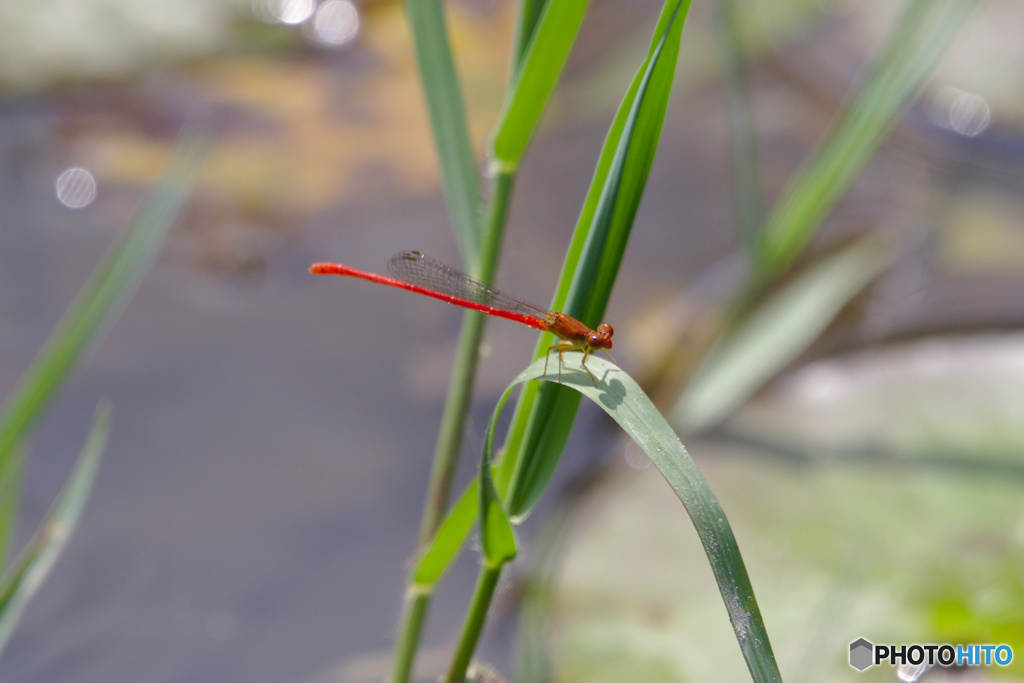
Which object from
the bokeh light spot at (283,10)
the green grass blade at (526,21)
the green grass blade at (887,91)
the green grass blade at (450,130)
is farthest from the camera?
the bokeh light spot at (283,10)

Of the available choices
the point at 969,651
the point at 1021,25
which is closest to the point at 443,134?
the point at 969,651

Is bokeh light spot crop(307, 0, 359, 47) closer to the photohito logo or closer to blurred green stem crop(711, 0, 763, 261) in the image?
blurred green stem crop(711, 0, 763, 261)

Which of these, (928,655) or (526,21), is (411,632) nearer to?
(526,21)

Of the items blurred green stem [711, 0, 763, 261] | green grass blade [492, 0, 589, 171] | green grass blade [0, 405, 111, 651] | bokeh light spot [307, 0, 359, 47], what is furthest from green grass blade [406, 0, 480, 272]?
bokeh light spot [307, 0, 359, 47]

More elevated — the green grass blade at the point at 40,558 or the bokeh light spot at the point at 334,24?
the bokeh light spot at the point at 334,24

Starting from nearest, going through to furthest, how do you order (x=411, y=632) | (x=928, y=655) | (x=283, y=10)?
1. (x=411, y=632)
2. (x=928, y=655)
3. (x=283, y=10)

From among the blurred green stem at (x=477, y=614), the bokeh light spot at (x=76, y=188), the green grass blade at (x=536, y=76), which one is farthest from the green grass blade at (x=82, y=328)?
the bokeh light spot at (x=76, y=188)

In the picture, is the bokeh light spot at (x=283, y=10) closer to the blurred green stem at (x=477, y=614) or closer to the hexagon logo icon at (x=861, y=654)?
the blurred green stem at (x=477, y=614)

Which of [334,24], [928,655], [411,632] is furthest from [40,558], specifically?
[334,24]
